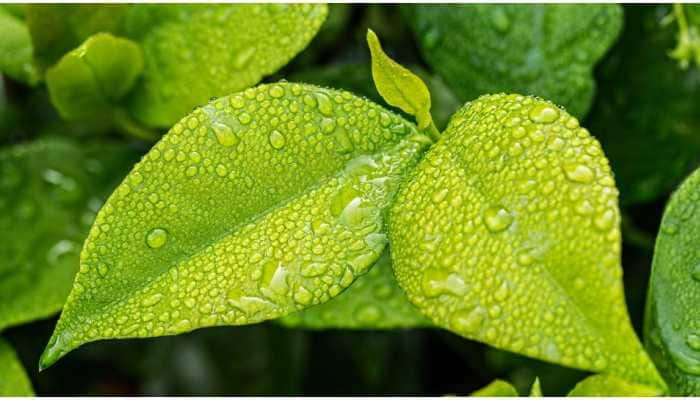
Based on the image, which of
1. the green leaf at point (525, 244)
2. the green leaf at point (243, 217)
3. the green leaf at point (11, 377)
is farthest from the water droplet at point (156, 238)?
the green leaf at point (11, 377)

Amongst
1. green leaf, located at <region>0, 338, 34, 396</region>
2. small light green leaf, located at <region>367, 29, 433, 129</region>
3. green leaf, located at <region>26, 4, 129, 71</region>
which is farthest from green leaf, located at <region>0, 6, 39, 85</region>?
small light green leaf, located at <region>367, 29, 433, 129</region>

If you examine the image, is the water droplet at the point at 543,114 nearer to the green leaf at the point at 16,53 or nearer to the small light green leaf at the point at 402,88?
the small light green leaf at the point at 402,88

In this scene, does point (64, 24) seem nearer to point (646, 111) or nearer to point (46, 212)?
point (46, 212)

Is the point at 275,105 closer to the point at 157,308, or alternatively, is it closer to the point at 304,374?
the point at 157,308

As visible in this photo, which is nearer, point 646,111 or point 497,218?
point 497,218

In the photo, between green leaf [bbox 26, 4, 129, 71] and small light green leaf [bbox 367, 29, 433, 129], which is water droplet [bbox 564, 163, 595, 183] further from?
green leaf [bbox 26, 4, 129, 71]

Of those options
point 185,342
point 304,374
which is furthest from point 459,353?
point 185,342

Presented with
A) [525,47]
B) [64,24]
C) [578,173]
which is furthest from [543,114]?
[64,24]
